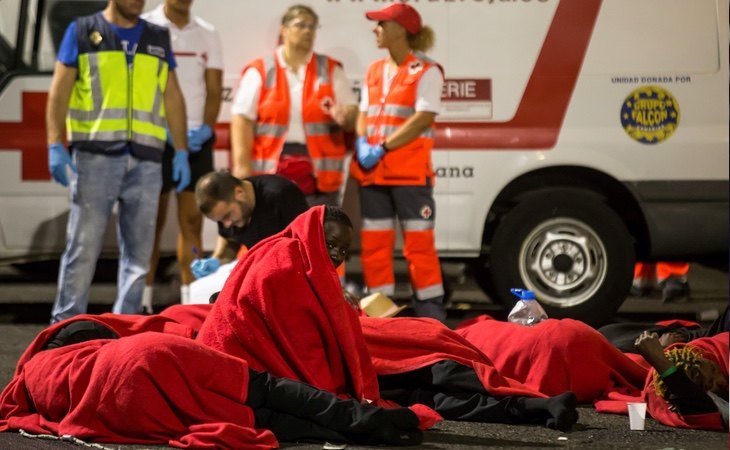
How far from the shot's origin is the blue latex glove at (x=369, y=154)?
905 cm

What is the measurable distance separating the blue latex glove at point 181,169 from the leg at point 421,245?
1269 millimetres

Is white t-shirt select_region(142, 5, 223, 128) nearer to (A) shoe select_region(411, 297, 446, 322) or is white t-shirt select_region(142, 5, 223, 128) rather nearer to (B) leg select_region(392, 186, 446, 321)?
(B) leg select_region(392, 186, 446, 321)

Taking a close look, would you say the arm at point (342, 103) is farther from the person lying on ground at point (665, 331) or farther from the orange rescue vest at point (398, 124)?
the person lying on ground at point (665, 331)

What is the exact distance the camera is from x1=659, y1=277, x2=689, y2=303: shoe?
34.8 ft

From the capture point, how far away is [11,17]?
9211 mm

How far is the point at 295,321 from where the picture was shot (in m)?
5.93

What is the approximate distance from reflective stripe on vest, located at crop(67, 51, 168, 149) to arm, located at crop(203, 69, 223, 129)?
550 millimetres

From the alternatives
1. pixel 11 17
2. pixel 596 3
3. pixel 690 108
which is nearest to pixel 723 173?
pixel 690 108

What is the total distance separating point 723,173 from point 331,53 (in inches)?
101

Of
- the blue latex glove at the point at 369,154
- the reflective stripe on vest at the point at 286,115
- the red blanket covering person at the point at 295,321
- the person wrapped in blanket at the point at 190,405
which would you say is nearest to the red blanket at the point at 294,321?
the red blanket covering person at the point at 295,321

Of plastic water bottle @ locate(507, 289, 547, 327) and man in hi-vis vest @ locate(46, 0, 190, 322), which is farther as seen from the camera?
man in hi-vis vest @ locate(46, 0, 190, 322)

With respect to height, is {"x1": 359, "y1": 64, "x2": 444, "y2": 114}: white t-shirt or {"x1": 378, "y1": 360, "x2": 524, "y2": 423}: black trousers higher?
{"x1": 359, "y1": 64, "x2": 444, "y2": 114}: white t-shirt

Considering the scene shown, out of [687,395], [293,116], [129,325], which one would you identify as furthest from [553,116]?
[129,325]

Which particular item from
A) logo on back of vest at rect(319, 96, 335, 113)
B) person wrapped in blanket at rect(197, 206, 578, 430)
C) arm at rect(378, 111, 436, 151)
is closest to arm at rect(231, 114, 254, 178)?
logo on back of vest at rect(319, 96, 335, 113)
